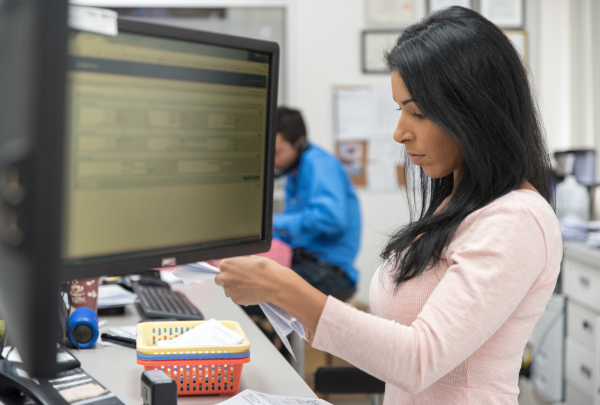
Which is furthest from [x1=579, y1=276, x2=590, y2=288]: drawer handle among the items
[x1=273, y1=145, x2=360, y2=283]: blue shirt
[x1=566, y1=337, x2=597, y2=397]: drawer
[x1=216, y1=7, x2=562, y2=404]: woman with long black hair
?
[x1=216, y1=7, x2=562, y2=404]: woman with long black hair

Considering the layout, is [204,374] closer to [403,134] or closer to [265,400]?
[265,400]

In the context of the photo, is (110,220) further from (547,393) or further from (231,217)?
(547,393)

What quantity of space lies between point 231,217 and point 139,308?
0.78m

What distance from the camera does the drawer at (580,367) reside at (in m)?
2.36

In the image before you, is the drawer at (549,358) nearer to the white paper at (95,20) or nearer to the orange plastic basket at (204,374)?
the orange plastic basket at (204,374)

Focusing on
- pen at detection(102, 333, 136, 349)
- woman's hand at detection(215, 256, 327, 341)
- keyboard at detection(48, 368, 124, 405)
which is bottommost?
pen at detection(102, 333, 136, 349)

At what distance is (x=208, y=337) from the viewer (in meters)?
1.04

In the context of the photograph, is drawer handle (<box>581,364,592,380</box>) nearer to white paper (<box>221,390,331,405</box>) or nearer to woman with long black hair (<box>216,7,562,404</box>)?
woman with long black hair (<box>216,7,562,404</box>)

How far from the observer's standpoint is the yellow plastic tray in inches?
36.4

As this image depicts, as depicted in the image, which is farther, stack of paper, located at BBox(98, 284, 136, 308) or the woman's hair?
stack of paper, located at BBox(98, 284, 136, 308)

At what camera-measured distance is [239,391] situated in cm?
98

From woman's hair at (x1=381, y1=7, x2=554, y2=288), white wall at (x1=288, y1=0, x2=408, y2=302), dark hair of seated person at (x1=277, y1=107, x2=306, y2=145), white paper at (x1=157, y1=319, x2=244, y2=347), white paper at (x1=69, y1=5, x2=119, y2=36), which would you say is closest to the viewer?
white paper at (x1=69, y1=5, x2=119, y2=36)

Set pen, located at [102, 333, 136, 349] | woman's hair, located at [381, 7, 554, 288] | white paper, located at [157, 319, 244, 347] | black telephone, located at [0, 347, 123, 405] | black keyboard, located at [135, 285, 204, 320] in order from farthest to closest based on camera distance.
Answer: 1. black keyboard, located at [135, 285, 204, 320]
2. pen, located at [102, 333, 136, 349]
3. white paper, located at [157, 319, 244, 347]
4. woman's hair, located at [381, 7, 554, 288]
5. black telephone, located at [0, 347, 123, 405]

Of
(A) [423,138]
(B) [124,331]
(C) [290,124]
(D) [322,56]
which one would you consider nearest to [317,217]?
(C) [290,124]
